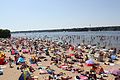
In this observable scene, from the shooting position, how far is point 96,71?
1914 cm

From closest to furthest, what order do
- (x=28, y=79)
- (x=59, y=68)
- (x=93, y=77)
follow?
(x=28, y=79), (x=93, y=77), (x=59, y=68)

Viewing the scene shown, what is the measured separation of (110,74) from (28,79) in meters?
7.25

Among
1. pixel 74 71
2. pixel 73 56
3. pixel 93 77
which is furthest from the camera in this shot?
pixel 73 56

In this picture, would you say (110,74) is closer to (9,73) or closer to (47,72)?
(47,72)

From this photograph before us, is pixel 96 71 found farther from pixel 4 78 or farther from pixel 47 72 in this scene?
pixel 4 78

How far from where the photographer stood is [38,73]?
63.5 ft

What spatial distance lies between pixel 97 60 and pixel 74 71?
25.9 ft

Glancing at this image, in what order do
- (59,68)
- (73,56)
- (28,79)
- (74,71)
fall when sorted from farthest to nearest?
(73,56) < (59,68) < (74,71) < (28,79)

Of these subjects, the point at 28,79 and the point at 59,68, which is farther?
the point at 59,68

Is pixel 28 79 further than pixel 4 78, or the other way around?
pixel 4 78

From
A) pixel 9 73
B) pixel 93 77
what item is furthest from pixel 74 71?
pixel 9 73

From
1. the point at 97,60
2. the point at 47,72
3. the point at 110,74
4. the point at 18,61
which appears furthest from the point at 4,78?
the point at 97,60

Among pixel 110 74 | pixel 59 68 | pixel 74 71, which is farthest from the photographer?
pixel 59 68

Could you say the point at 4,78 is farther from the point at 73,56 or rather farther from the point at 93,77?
the point at 73,56
